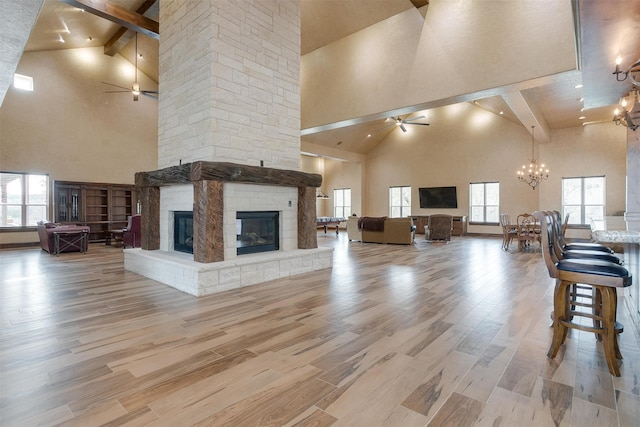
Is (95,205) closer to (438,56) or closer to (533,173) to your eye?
(438,56)

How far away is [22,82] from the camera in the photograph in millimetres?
8977

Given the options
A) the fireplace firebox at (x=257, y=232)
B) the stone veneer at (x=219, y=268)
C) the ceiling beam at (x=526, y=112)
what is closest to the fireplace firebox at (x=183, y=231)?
A: the stone veneer at (x=219, y=268)

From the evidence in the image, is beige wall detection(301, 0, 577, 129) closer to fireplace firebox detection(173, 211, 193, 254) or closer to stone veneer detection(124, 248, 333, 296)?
stone veneer detection(124, 248, 333, 296)

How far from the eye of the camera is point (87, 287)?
14.5 feet

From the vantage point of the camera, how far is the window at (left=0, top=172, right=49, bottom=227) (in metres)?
8.92

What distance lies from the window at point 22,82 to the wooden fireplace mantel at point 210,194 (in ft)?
22.7

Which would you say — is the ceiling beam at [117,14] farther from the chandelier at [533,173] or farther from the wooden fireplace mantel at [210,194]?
the chandelier at [533,173]

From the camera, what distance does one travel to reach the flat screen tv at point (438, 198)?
44.7 ft

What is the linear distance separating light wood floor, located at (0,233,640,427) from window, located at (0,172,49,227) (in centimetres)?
656

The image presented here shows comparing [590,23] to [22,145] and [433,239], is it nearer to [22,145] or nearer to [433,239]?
[433,239]

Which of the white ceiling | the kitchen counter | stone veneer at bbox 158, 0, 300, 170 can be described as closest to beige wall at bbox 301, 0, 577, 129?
the white ceiling

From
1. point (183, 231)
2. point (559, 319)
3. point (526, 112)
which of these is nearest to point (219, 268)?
point (183, 231)

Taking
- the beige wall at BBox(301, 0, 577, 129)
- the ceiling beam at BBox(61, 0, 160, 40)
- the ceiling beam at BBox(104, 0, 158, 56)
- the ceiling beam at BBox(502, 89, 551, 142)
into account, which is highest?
the ceiling beam at BBox(104, 0, 158, 56)

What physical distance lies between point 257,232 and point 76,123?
8670mm
